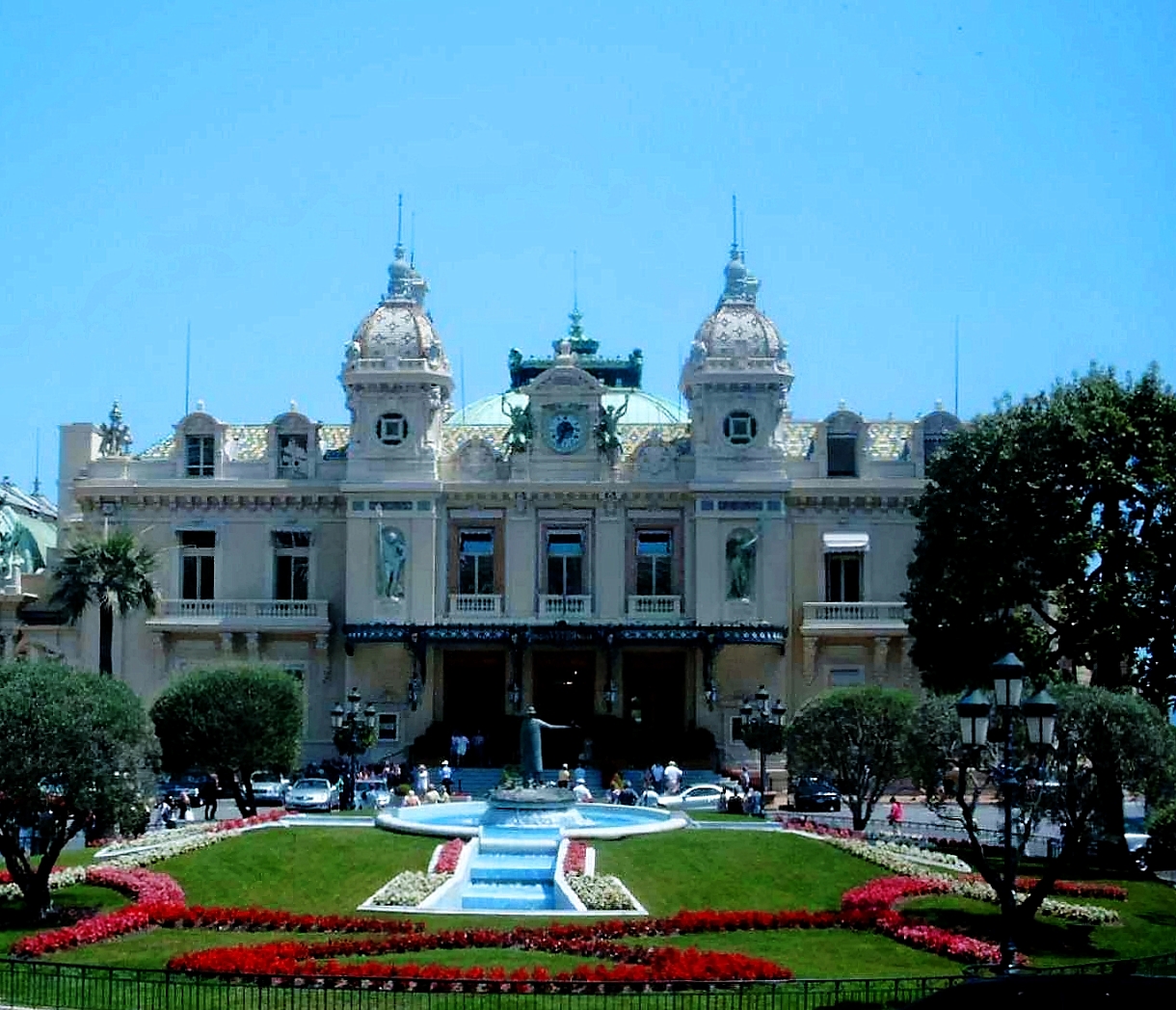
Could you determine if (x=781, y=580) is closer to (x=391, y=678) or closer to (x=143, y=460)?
(x=391, y=678)

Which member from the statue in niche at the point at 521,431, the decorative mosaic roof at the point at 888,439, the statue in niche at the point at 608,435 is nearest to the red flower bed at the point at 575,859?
the statue in niche at the point at 608,435

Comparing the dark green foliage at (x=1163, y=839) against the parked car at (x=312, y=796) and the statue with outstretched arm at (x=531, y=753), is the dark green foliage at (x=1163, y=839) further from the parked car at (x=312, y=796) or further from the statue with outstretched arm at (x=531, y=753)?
the parked car at (x=312, y=796)

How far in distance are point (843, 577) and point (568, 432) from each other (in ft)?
37.7

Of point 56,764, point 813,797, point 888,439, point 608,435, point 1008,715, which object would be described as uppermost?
point 888,439

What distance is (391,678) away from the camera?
2606 inches

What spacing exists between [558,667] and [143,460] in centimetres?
1741

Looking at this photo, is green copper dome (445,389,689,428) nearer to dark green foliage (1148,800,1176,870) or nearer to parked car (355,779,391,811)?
parked car (355,779,391,811)

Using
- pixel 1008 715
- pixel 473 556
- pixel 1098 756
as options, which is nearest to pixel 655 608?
pixel 473 556

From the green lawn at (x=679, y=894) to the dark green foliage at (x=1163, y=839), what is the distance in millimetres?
1494

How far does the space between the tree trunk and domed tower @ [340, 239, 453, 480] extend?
990 centimetres

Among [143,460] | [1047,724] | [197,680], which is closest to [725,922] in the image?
[1047,724]

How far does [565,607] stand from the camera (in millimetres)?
66125

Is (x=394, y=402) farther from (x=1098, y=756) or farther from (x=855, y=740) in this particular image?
(x=1098, y=756)

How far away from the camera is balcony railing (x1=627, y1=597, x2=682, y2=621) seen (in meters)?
65.9
